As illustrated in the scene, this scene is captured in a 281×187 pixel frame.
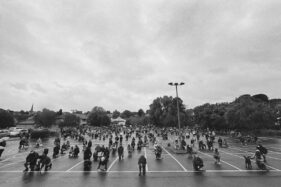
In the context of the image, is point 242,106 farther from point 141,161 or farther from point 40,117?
point 40,117

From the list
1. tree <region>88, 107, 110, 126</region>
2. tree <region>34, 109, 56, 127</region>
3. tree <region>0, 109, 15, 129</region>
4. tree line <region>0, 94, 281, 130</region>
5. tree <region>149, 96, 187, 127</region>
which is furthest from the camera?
tree <region>88, 107, 110, 126</region>

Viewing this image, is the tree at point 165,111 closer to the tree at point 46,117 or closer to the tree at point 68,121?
the tree at point 68,121

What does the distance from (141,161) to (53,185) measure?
5329 mm

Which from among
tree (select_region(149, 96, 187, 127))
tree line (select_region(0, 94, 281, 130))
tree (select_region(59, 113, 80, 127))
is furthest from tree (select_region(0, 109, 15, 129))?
tree (select_region(149, 96, 187, 127))

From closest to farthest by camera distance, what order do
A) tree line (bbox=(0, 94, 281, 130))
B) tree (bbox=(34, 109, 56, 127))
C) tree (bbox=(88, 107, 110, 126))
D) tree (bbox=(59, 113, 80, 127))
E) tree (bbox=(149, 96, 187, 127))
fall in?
tree line (bbox=(0, 94, 281, 130)) → tree (bbox=(34, 109, 56, 127)) → tree (bbox=(59, 113, 80, 127)) → tree (bbox=(149, 96, 187, 127)) → tree (bbox=(88, 107, 110, 126))

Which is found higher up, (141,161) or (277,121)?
(277,121)

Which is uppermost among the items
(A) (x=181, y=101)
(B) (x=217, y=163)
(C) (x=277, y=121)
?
(A) (x=181, y=101)

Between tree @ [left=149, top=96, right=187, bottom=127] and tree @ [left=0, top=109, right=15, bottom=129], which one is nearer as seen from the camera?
tree @ [left=0, top=109, right=15, bottom=129]

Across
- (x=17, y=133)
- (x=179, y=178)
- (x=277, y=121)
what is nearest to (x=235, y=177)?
(x=179, y=178)

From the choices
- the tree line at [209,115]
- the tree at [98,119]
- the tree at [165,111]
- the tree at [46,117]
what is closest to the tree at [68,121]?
the tree line at [209,115]

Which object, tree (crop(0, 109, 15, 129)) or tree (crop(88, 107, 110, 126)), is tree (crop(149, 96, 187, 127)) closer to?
tree (crop(88, 107, 110, 126))

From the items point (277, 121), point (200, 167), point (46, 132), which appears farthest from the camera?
point (277, 121)

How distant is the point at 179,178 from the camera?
11.6m

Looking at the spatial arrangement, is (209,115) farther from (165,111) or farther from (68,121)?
(68,121)
